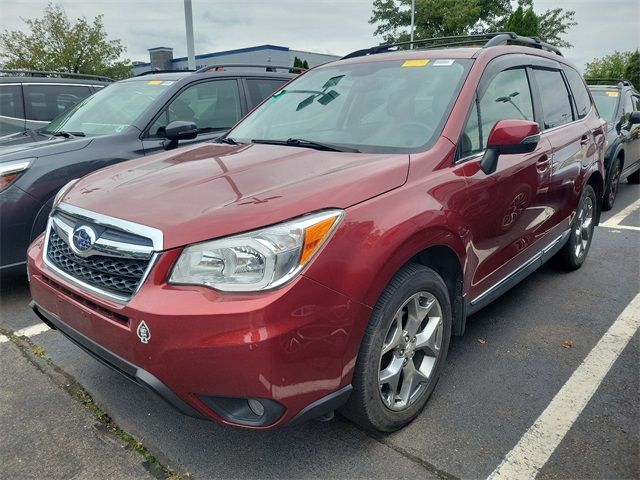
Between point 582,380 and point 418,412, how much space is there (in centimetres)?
105

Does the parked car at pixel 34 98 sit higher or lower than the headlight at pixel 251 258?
higher

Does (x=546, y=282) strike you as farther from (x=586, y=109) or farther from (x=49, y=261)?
(x=49, y=261)

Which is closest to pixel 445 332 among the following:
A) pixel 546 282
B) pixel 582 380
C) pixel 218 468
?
pixel 582 380

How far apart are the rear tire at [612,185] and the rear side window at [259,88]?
15.1 feet

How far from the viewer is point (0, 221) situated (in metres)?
3.63

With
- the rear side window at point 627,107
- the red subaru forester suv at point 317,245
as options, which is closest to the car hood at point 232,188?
the red subaru forester suv at point 317,245

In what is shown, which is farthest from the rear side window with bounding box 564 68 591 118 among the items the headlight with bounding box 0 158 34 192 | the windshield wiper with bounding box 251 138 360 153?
the headlight with bounding box 0 158 34 192

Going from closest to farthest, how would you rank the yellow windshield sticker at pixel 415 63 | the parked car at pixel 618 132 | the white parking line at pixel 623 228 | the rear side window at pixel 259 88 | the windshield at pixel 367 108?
1. the windshield at pixel 367 108
2. the yellow windshield sticker at pixel 415 63
3. the rear side window at pixel 259 88
4. the white parking line at pixel 623 228
5. the parked car at pixel 618 132

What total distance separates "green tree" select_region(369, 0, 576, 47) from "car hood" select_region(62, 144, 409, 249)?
33458 millimetres

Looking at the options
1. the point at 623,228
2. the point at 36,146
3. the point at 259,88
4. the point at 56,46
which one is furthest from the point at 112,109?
the point at 56,46

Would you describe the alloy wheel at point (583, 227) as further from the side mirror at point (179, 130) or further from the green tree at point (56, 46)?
the green tree at point (56, 46)

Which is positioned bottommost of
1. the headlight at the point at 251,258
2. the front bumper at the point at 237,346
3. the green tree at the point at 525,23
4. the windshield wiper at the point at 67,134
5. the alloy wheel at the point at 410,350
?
the alloy wheel at the point at 410,350

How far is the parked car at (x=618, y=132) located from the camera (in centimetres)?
674

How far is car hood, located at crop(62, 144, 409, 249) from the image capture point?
6.13 ft
